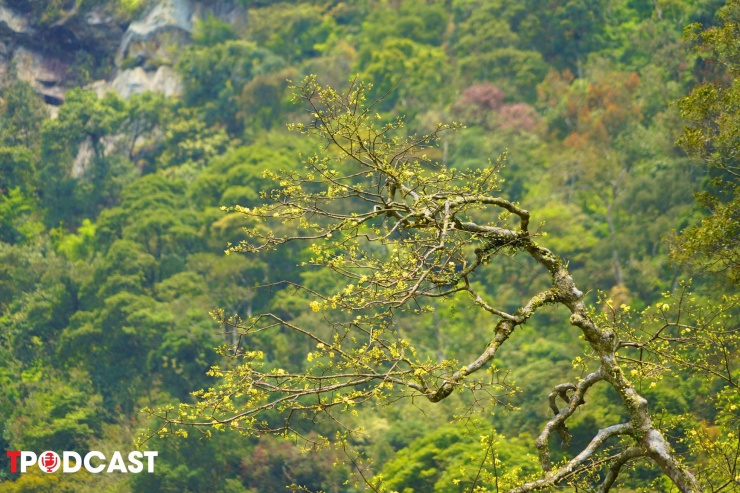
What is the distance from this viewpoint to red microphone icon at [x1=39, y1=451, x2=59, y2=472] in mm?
31127

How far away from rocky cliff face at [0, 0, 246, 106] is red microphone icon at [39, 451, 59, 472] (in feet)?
73.9

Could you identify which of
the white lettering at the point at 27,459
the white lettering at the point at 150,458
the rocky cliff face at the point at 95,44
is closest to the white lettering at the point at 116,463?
the white lettering at the point at 150,458

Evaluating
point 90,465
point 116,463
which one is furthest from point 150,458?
point 90,465

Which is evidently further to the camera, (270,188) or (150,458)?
(270,188)

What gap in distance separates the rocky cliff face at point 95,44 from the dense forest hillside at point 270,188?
0.34 feet

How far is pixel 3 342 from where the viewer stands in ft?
119

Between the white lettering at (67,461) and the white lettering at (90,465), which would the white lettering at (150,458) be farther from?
the white lettering at (67,461)

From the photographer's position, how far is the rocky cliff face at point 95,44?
→ 50.9 m

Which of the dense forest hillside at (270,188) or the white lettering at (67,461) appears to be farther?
the white lettering at (67,461)

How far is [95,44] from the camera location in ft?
173

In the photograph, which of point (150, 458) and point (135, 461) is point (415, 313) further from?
point (135, 461)

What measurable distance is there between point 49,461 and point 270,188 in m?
10.1

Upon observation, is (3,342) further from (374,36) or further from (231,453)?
(374,36)

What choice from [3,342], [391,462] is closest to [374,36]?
[3,342]
